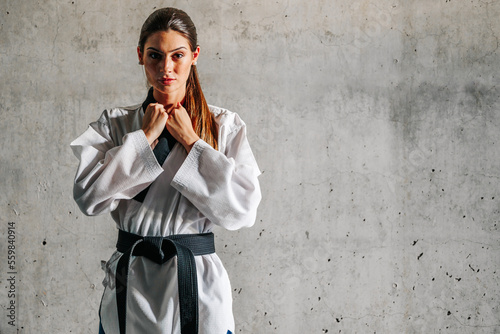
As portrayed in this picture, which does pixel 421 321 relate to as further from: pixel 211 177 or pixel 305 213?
pixel 211 177

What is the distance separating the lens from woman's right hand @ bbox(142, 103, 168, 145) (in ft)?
4.94

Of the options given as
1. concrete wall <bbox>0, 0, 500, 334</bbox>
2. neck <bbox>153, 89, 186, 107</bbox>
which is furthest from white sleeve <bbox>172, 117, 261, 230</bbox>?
concrete wall <bbox>0, 0, 500, 334</bbox>

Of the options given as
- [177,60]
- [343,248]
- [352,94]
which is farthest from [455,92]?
[177,60]

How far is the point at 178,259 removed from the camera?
145 cm

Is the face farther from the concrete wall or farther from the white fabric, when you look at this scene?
the concrete wall

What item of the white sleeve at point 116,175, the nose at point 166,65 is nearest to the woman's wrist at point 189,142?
the white sleeve at point 116,175

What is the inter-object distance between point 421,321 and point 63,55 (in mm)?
2411

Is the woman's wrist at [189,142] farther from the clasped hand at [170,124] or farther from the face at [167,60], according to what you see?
the face at [167,60]

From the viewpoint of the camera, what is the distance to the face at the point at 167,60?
1549 millimetres

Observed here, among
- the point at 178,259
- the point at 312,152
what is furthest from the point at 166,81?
the point at 312,152

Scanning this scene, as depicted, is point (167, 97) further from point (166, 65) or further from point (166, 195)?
point (166, 195)

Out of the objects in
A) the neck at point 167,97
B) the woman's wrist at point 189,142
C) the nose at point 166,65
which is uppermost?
the nose at point 166,65

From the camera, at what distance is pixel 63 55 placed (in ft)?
8.63

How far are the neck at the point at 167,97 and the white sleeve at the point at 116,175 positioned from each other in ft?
0.59
